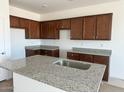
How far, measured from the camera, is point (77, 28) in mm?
3840

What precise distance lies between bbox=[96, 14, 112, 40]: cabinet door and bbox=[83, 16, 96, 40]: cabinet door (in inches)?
5.5

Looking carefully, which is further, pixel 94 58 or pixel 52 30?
pixel 52 30

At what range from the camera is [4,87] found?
8.98ft

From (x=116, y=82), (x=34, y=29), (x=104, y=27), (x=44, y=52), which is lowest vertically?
(x=116, y=82)

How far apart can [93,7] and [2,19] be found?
318 cm

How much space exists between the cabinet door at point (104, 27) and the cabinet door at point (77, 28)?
2.05ft

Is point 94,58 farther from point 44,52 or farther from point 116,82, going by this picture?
point 44,52

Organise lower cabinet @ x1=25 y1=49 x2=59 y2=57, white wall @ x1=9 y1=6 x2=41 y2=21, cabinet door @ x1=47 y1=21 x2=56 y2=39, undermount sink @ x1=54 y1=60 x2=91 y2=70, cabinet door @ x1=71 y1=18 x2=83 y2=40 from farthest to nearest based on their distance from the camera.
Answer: cabinet door @ x1=47 y1=21 x2=56 y2=39
lower cabinet @ x1=25 y1=49 x2=59 y2=57
white wall @ x1=9 y1=6 x2=41 y2=21
cabinet door @ x1=71 y1=18 x2=83 y2=40
undermount sink @ x1=54 y1=60 x2=91 y2=70

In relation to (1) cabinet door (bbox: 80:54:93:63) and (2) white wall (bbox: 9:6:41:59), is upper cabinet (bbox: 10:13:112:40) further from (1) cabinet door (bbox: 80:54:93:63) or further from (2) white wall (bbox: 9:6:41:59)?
(1) cabinet door (bbox: 80:54:93:63)

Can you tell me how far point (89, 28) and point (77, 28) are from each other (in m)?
0.47

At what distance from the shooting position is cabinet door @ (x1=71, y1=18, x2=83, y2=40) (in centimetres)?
375

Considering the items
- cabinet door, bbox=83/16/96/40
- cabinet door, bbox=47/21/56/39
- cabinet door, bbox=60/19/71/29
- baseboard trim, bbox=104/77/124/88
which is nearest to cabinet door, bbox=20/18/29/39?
cabinet door, bbox=47/21/56/39

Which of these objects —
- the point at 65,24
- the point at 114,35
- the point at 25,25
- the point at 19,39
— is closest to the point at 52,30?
the point at 65,24

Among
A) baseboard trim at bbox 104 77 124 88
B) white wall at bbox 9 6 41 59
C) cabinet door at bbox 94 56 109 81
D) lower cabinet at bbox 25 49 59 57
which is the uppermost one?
white wall at bbox 9 6 41 59
